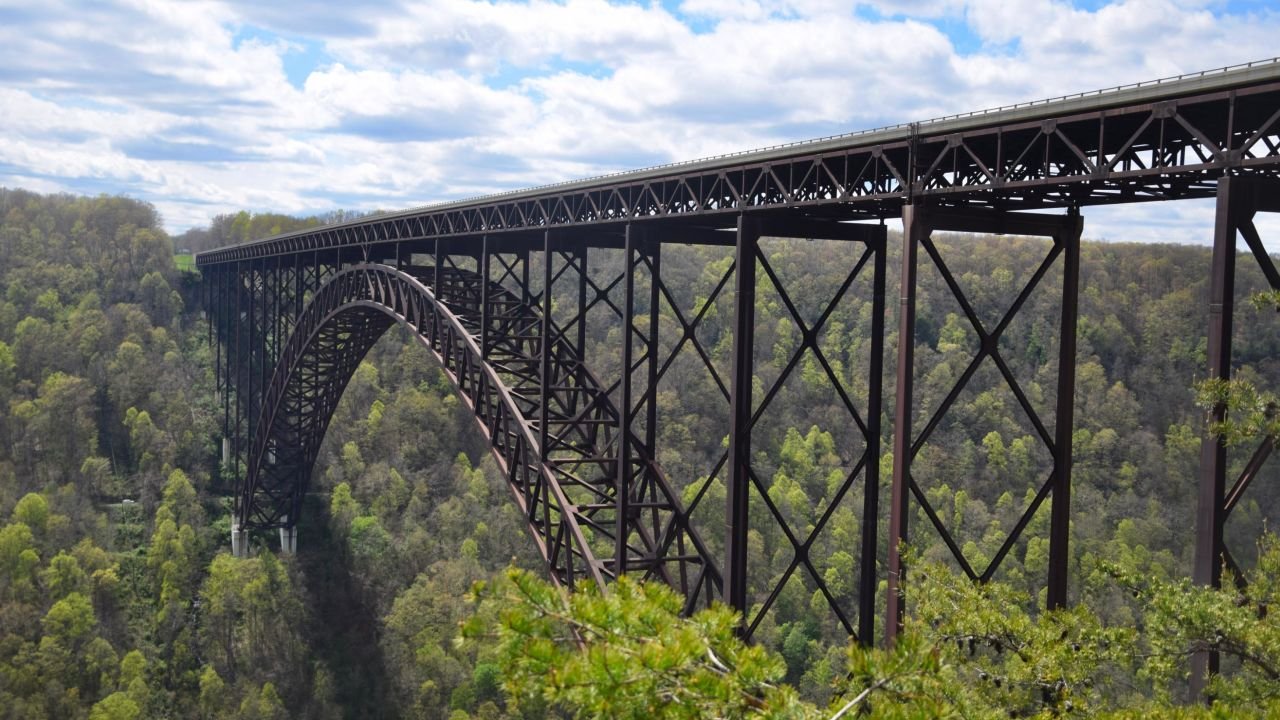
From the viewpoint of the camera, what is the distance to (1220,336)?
27.0 feet

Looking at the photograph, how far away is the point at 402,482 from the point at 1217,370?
5468cm

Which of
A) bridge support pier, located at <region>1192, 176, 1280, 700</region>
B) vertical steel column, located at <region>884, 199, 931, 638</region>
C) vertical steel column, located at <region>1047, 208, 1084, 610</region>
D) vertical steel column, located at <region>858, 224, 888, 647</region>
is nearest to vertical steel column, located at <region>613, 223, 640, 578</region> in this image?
vertical steel column, located at <region>858, 224, 888, 647</region>

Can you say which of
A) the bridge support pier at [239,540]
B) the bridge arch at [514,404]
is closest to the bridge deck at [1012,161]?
the bridge arch at [514,404]

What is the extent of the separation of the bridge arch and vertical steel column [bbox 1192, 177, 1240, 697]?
15.8 feet

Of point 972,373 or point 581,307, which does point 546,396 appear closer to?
point 581,307

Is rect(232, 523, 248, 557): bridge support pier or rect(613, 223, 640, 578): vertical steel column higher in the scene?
rect(613, 223, 640, 578): vertical steel column

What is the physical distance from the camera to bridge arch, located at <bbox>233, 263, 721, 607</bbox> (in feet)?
60.2

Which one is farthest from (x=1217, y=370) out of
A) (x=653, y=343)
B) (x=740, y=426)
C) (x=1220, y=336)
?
(x=653, y=343)

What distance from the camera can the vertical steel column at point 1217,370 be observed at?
26.5 ft

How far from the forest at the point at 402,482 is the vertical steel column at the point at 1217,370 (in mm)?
2547

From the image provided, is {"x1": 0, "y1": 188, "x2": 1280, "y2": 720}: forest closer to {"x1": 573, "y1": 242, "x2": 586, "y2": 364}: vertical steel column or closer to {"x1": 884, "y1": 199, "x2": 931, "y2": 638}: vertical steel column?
{"x1": 884, "y1": 199, "x2": 931, "y2": 638}: vertical steel column

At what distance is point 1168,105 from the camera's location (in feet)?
28.8

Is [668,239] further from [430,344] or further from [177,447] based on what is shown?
[177,447]

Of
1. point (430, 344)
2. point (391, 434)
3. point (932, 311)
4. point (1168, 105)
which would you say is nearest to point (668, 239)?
point (1168, 105)
